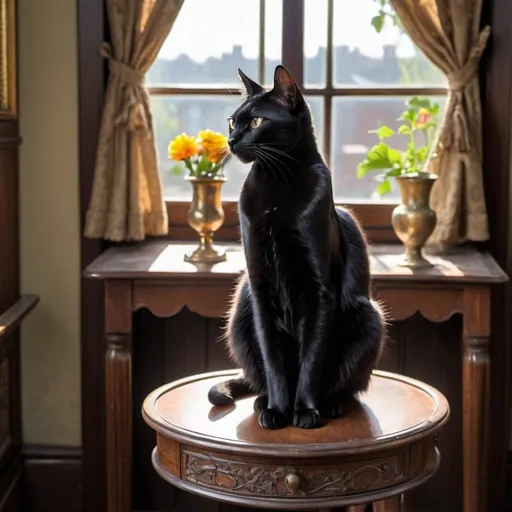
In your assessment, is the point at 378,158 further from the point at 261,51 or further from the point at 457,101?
the point at 261,51

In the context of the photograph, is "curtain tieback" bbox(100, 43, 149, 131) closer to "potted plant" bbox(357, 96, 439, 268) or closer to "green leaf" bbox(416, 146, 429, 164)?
"potted plant" bbox(357, 96, 439, 268)

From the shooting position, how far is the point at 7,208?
2707mm

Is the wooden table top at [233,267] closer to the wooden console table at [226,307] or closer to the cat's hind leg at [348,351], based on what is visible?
the wooden console table at [226,307]

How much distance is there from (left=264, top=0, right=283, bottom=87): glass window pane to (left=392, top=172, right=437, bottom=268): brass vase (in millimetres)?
601

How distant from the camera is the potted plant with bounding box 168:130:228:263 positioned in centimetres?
253

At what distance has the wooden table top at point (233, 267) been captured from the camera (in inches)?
94.7

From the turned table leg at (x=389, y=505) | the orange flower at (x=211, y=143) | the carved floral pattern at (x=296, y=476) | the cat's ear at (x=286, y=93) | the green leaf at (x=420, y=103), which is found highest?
the green leaf at (x=420, y=103)

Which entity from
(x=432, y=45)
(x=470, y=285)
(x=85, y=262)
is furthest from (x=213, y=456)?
(x=432, y=45)

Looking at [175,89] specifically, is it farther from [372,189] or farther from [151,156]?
[372,189]

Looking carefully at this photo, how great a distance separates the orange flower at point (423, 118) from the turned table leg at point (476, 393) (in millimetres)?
534

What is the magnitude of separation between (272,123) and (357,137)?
1.37 meters

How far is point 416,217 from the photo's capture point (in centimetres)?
251

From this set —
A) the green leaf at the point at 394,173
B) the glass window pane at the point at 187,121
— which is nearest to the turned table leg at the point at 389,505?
the green leaf at the point at 394,173

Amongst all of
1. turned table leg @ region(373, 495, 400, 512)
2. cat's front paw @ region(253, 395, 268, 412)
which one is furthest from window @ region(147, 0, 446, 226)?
cat's front paw @ region(253, 395, 268, 412)
